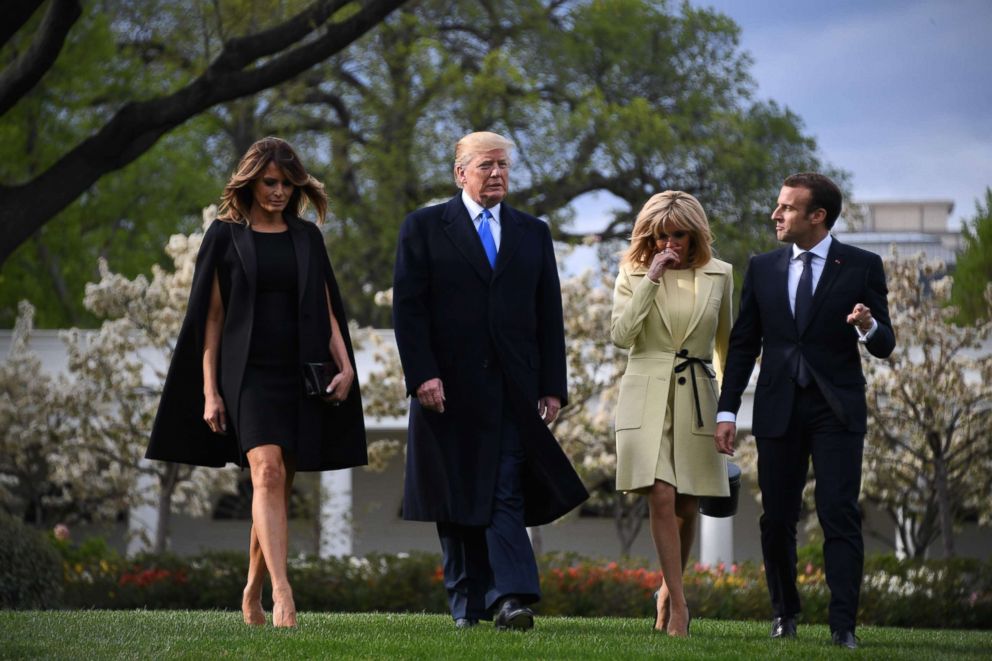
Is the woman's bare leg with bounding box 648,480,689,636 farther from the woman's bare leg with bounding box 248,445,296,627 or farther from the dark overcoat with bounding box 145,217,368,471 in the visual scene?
the woman's bare leg with bounding box 248,445,296,627

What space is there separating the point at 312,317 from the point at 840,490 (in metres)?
2.74

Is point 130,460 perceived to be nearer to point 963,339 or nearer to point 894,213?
point 963,339

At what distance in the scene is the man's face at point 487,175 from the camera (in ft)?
26.6

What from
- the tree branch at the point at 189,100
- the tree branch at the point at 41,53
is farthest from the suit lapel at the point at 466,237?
the tree branch at the point at 189,100

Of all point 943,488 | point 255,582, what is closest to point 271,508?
point 255,582

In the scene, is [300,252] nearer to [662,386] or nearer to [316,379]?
[316,379]

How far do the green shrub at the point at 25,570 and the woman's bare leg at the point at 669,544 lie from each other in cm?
645

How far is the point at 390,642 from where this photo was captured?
269 inches

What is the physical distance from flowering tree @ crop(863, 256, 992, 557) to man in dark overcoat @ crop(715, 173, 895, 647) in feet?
36.3

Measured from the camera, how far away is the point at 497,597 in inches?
301

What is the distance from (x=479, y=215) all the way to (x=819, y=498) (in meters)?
2.26

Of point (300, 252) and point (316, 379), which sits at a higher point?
point (300, 252)

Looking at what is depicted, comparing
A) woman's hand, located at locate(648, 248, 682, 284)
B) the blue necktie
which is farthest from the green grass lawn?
the blue necktie

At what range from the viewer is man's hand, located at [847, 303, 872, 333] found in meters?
7.58
